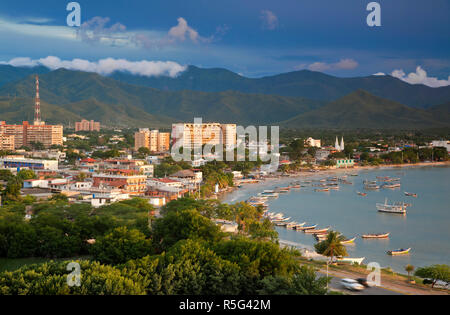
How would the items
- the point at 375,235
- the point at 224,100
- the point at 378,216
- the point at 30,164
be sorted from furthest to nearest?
the point at 224,100
the point at 30,164
the point at 378,216
the point at 375,235

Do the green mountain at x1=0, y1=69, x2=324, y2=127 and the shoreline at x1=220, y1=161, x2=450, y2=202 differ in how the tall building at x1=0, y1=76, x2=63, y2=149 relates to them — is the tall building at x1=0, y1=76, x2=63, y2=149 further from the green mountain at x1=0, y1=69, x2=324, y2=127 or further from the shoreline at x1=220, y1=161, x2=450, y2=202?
the green mountain at x1=0, y1=69, x2=324, y2=127

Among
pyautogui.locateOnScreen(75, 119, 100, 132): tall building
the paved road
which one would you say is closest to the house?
the paved road

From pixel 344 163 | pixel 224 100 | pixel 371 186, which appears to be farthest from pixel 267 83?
pixel 371 186

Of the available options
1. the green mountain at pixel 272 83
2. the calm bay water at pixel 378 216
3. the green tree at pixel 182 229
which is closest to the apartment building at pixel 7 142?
the calm bay water at pixel 378 216

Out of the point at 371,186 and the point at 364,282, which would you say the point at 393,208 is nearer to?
the point at 371,186
